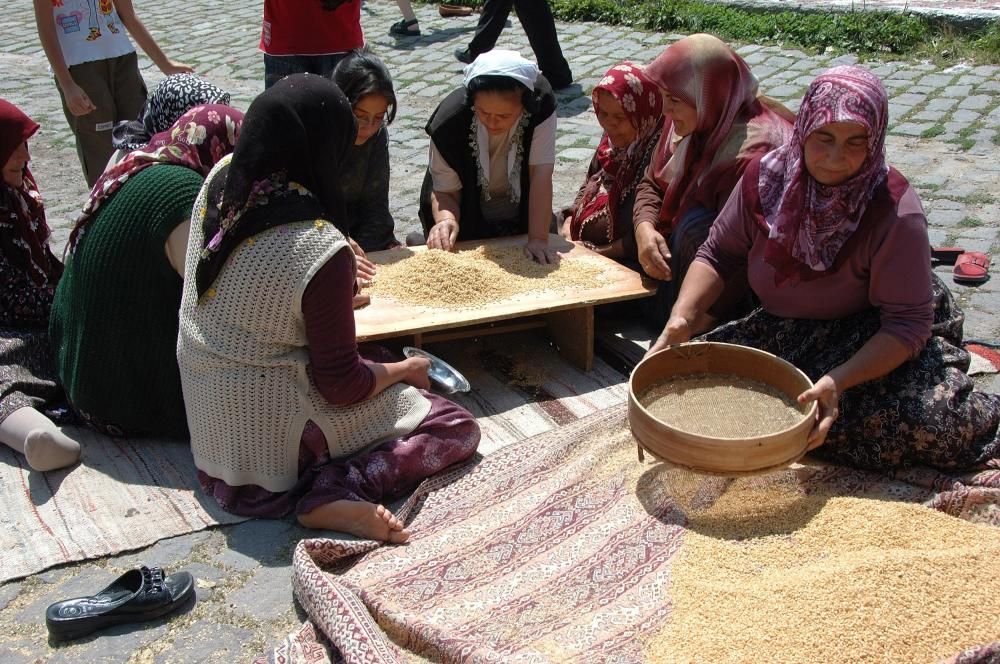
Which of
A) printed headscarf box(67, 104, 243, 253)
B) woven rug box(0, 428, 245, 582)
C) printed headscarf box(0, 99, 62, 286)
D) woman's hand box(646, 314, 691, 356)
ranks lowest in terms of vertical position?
woven rug box(0, 428, 245, 582)

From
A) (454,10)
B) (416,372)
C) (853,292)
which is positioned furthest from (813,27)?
(416,372)

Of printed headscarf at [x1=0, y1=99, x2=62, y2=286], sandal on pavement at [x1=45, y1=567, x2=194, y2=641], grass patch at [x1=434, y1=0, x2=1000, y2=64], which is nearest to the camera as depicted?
sandal on pavement at [x1=45, y1=567, x2=194, y2=641]

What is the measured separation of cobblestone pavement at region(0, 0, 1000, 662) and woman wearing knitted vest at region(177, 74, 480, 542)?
0.75 ft

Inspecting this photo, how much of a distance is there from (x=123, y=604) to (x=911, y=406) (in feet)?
7.79

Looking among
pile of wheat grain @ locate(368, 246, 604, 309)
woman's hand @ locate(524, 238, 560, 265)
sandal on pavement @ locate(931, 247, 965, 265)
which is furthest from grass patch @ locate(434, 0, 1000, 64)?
pile of wheat grain @ locate(368, 246, 604, 309)

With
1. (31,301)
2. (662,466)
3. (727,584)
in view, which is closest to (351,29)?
(31,301)

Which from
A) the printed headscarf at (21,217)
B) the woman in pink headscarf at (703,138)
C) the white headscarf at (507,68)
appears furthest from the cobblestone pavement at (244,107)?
the white headscarf at (507,68)

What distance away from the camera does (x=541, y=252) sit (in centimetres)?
428

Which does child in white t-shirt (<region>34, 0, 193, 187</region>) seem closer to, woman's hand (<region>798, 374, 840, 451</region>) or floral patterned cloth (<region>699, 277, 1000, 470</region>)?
floral patterned cloth (<region>699, 277, 1000, 470</region>)

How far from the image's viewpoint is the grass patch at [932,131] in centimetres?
640

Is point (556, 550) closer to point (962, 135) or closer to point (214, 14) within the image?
point (962, 135)

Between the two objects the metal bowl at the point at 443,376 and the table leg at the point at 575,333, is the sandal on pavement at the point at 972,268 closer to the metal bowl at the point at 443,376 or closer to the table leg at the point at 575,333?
the table leg at the point at 575,333

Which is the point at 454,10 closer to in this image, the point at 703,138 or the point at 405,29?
the point at 405,29

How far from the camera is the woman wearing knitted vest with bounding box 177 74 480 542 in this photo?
8.92 feet
